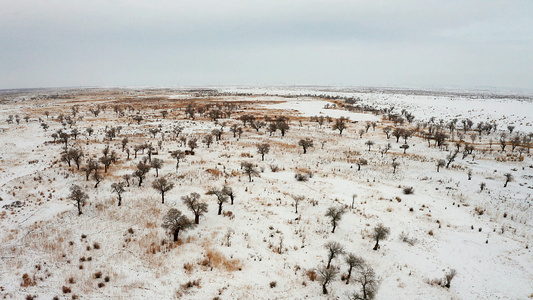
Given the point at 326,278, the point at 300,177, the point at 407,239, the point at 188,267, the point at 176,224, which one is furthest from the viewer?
the point at 300,177

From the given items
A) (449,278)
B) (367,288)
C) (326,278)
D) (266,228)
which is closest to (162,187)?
(266,228)

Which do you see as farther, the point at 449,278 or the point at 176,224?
the point at 176,224

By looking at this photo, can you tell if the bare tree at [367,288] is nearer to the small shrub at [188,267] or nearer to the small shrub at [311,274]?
the small shrub at [311,274]

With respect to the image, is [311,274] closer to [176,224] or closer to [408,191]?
[176,224]

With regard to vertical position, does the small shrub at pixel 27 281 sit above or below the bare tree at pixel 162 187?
below

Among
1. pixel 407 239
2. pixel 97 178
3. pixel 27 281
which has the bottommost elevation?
pixel 27 281

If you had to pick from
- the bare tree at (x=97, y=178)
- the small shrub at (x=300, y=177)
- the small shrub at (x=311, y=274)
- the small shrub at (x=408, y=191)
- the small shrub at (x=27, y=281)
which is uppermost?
the bare tree at (x=97, y=178)

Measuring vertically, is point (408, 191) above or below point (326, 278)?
above

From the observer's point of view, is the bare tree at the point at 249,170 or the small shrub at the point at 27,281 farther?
the bare tree at the point at 249,170

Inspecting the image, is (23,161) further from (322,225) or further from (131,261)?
(322,225)

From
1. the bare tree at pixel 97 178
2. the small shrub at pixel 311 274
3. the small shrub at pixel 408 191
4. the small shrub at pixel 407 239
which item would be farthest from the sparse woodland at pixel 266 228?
the bare tree at pixel 97 178

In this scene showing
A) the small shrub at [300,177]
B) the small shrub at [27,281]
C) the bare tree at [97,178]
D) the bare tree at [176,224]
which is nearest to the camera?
the small shrub at [27,281]
